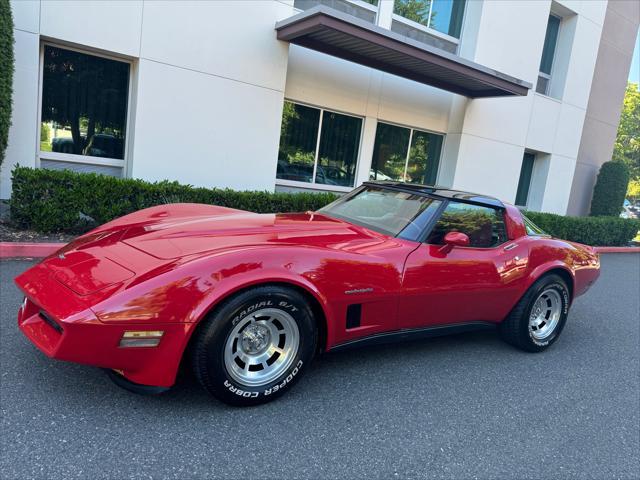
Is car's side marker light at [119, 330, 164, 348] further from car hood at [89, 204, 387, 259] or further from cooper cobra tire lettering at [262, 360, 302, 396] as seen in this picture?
cooper cobra tire lettering at [262, 360, 302, 396]

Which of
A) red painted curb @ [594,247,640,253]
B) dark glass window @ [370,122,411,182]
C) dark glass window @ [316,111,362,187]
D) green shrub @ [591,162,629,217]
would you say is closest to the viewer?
dark glass window @ [316,111,362,187]

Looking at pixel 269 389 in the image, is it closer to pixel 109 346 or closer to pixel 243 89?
pixel 109 346

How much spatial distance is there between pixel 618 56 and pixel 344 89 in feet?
39.3

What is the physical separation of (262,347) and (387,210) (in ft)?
5.49

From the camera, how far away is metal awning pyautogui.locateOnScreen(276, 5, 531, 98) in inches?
300

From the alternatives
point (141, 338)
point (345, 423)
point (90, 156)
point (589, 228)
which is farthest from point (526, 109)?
point (141, 338)

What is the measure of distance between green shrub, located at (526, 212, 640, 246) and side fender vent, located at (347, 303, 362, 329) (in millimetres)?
9553

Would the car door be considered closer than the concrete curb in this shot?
Yes

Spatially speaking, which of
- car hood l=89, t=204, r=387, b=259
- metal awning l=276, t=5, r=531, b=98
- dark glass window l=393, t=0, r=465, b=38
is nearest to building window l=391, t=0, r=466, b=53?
dark glass window l=393, t=0, r=465, b=38

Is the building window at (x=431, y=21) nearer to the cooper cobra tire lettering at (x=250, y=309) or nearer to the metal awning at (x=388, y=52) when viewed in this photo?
the metal awning at (x=388, y=52)

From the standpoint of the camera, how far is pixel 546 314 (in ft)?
14.6

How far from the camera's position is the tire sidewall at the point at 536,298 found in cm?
413

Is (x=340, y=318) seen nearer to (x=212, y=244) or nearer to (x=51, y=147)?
(x=212, y=244)

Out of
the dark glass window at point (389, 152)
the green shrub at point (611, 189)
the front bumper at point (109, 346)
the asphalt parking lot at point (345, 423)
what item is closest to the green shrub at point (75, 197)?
the asphalt parking lot at point (345, 423)
